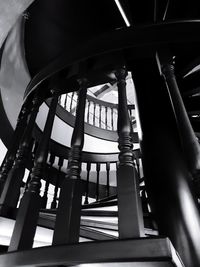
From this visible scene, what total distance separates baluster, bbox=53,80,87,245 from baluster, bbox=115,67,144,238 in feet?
0.47

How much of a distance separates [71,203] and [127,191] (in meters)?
0.18

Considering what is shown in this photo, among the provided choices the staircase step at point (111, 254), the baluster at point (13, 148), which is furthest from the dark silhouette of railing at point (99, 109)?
the staircase step at point (111, 254)

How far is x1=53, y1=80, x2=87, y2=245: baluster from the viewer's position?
2.01 ft

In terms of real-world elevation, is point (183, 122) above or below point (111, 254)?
above

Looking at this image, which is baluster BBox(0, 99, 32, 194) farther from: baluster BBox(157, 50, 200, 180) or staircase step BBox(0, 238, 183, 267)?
baluster BBox(157, 50, 200, 180)

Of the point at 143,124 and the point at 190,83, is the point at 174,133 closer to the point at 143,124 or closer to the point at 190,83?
the point at 143,124

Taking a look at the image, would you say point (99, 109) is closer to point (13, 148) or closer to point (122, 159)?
point (13, 148)

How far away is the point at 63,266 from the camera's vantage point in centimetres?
55

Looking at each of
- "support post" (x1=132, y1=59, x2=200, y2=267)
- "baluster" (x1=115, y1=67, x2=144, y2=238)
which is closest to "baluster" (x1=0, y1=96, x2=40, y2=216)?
"baluster" (x1=115, y1=67, x2=144, y2=238)

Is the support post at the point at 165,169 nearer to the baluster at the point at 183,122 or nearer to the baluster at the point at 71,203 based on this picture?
the baluster at the point at 183,122

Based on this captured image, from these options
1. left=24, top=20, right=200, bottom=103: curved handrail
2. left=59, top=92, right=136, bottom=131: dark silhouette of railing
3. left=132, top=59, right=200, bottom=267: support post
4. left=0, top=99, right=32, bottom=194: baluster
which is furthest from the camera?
left=59, top=92, right=136, bottom=131: dark silhouette of railing

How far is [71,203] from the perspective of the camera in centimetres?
68

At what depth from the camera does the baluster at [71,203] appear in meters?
0.61

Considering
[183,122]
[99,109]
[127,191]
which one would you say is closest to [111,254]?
[127,191]
